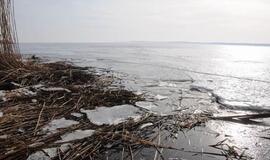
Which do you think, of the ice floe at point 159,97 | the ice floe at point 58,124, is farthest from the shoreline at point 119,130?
the ice floe at point 159,97

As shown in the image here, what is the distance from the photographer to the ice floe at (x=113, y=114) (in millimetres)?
3490

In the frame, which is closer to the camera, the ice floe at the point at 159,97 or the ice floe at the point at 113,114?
the ice floe at the point at 113,114

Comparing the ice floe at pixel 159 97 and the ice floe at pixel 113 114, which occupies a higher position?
the ice floe at pixel 113 114

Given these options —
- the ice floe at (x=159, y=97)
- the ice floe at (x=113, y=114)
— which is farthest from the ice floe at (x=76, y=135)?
the ice floe at (x=159, y=97)

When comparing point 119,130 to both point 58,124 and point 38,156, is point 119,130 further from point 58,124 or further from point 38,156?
point 38,156

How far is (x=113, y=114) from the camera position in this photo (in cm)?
375

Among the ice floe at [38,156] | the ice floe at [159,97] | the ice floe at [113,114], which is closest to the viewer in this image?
the ice floe at [38,156]

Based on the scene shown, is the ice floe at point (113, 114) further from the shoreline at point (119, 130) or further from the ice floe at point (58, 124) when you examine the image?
the ice floe at point (58, 124)

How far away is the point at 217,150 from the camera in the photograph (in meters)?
2.88

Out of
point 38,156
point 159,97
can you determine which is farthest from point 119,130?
point 159,97

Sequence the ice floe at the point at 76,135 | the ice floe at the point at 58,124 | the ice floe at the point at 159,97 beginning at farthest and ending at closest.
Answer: the ice floe at the point at 159,97, the ice floe at the point at 58,124, the ice floe at the point at 76,135

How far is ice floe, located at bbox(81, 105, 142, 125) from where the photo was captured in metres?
3.49

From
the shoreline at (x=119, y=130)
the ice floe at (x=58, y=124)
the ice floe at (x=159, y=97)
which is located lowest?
the ice floe at (x=159, y=97)

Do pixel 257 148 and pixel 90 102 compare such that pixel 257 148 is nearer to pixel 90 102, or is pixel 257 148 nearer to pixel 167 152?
pixel 167 152
